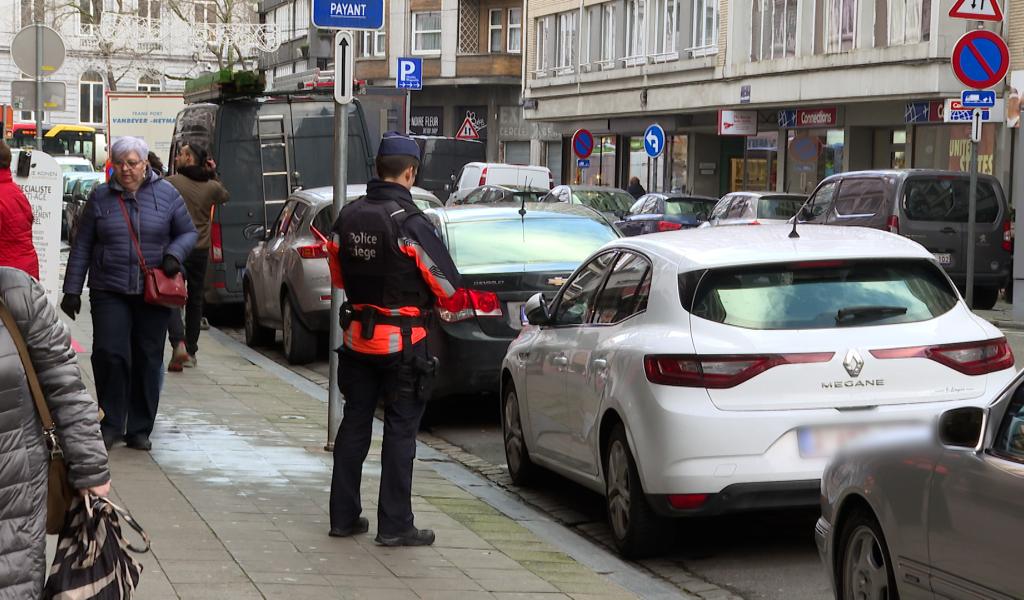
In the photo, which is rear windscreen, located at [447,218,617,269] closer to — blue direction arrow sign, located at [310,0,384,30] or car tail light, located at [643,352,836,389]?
blue direction arrow sign, located at [310,0,384,30]

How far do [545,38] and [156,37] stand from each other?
86.1 feet

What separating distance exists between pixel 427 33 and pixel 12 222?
5490 cm

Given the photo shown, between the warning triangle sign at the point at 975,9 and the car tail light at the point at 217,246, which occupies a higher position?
the warning triangle sign at the point at 975,9

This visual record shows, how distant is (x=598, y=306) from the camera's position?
27.9 feet

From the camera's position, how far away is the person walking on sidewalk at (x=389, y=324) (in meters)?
7.30

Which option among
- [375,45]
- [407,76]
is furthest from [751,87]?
[375,45]

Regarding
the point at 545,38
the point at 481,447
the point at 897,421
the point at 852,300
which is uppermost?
the point at 545,38

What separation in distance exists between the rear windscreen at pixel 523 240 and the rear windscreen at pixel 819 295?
416 centimetres

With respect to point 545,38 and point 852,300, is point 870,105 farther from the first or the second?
point 852,300

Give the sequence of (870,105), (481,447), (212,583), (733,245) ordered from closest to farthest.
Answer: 1. (212,583)
2. (733,245)
3. (481,447)
4. (870,105)

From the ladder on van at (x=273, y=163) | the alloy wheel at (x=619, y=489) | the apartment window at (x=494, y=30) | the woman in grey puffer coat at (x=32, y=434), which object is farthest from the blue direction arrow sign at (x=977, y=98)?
the apartment window at (x=494, y=30)

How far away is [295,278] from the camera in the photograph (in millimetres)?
15445

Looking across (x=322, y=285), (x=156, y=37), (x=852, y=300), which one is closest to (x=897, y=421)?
(x=852, y=300)

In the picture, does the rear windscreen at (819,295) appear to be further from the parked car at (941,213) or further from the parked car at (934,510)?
the parked car at (941,213)
